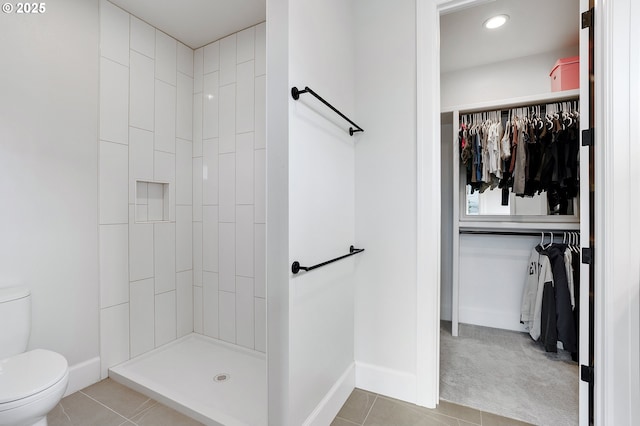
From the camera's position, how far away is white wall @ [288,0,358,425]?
1.32 metres

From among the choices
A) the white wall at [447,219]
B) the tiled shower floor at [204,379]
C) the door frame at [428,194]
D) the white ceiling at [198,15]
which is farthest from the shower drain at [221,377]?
the white ceiling at [198,15]

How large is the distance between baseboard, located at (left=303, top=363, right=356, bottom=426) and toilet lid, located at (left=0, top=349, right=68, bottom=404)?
1.15m

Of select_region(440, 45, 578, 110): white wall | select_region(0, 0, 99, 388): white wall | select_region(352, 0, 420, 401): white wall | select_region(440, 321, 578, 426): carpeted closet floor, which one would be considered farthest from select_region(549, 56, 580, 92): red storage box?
select_region(0, 0, 99, 388): white wall

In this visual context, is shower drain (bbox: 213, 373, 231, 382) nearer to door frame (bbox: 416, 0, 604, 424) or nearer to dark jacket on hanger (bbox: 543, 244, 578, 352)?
door frame (bbox: 416, 0, 604, 424)

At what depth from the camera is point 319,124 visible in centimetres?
152

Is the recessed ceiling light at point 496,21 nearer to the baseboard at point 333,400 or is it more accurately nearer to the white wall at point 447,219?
the white wall at point 447,219

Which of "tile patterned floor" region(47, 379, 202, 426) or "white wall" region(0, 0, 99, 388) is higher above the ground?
"white wall" region(0, 0, 99, 388)

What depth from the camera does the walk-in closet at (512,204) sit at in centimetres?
209

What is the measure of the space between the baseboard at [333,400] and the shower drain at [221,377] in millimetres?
803

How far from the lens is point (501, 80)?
9.28 ft

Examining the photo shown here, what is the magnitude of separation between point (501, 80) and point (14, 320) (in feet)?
13.1

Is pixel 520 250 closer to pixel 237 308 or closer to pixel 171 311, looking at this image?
pixel 237 308

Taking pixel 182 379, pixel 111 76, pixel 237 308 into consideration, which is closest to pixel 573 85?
pixel 237 308

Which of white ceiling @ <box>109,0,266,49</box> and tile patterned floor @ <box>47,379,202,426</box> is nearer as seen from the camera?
tile patterned floor @ <box>47,379,202,426</box>
